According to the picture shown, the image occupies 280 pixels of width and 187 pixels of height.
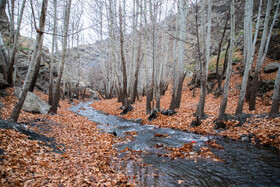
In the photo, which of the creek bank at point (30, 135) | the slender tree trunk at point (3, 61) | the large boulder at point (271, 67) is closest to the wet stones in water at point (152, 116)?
the creek bank at point (30, 135)

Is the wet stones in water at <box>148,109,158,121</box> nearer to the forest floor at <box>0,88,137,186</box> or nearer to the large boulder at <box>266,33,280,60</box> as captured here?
the forest floor at <box>0,88,137,186</box>

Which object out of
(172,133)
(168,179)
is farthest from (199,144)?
(168,179)

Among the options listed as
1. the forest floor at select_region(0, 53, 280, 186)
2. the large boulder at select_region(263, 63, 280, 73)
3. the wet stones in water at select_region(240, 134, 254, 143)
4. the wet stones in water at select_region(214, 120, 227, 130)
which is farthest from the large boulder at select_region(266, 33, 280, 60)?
the wet stones in water at select_region(240, 134, 254, 143)

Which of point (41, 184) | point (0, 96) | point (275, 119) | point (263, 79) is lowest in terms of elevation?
point (41, 184)

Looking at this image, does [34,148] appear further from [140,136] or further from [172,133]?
[172,133]

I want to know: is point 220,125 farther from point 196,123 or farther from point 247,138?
point 247,138

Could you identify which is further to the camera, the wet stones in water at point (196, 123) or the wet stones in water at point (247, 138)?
the wet stones in water at point (196, 123)

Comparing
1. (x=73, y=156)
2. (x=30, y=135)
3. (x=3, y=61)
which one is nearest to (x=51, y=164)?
(x=73, y=156)

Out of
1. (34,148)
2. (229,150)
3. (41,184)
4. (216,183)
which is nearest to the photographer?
(41,184)

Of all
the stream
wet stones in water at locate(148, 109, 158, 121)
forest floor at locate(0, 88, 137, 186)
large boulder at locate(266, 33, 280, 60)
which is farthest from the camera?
large boulder at locate(266, 33, 280, 60)

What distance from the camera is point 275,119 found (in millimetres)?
5867

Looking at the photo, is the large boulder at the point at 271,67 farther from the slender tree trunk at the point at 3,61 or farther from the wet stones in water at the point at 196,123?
the slender tree trunk at the point at 3,61

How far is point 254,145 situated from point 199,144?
1.81 m

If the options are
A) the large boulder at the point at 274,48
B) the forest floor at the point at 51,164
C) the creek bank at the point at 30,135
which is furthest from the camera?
the large boulder at the point at 274,48
